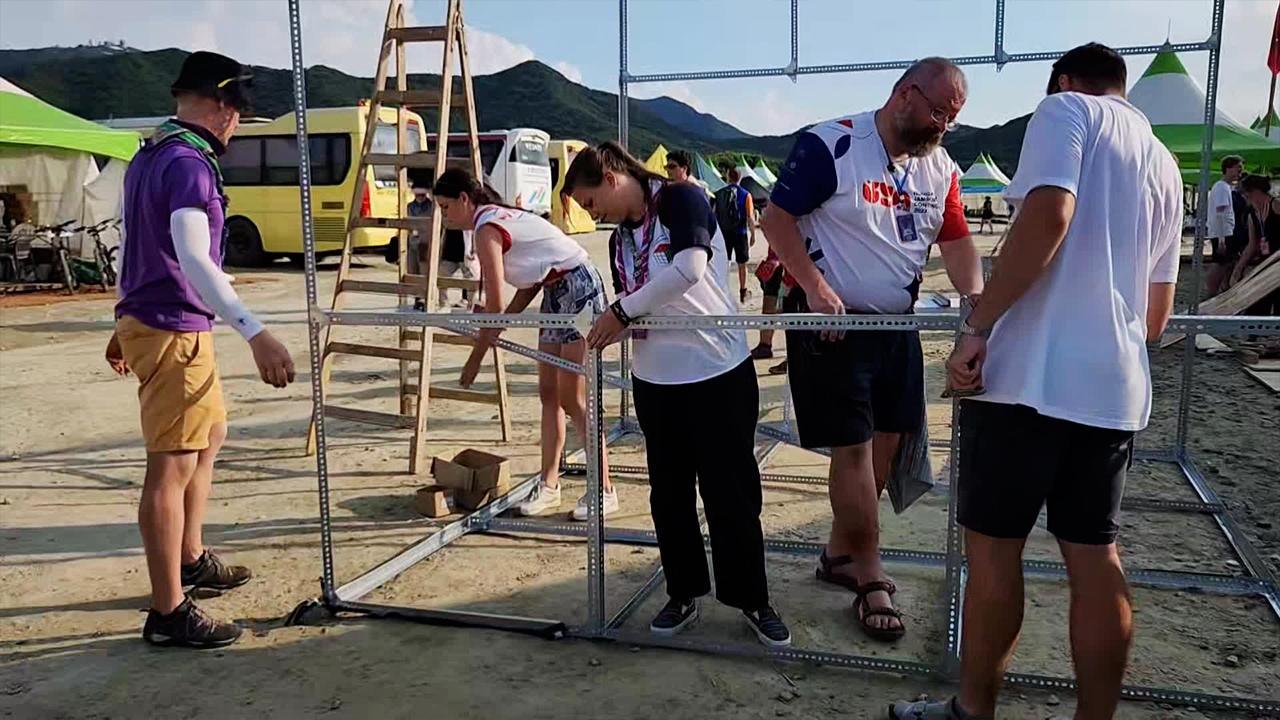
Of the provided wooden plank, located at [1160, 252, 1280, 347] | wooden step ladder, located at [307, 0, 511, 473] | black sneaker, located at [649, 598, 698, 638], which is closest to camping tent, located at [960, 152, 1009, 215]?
wooden plank, located at [1160, 252, 1280, 347]

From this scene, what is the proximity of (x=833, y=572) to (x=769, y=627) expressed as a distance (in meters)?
0.64

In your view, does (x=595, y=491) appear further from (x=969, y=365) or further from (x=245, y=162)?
(x=245, y=162)

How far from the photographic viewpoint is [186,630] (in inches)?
129

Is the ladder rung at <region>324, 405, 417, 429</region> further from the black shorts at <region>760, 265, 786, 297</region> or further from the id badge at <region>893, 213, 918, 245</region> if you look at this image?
the black shorts at <region>760, 265, 786, 297</region>

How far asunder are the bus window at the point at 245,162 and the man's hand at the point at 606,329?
57.5 feet

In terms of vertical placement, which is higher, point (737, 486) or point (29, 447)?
point (737, 486)

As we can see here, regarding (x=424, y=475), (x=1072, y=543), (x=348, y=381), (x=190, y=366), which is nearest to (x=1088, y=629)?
(x=1072, y=543)

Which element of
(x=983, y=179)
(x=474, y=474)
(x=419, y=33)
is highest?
(x=983, y=179)

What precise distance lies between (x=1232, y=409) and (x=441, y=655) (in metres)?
6.12

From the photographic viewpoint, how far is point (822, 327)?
2.81 meters

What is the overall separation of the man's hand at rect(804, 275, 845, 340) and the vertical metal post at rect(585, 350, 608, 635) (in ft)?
2.27

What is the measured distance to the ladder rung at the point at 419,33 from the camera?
5562mm

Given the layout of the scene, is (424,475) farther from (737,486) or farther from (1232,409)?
→ (1232,409)

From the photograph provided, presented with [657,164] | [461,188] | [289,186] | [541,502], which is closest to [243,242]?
[289,186]
